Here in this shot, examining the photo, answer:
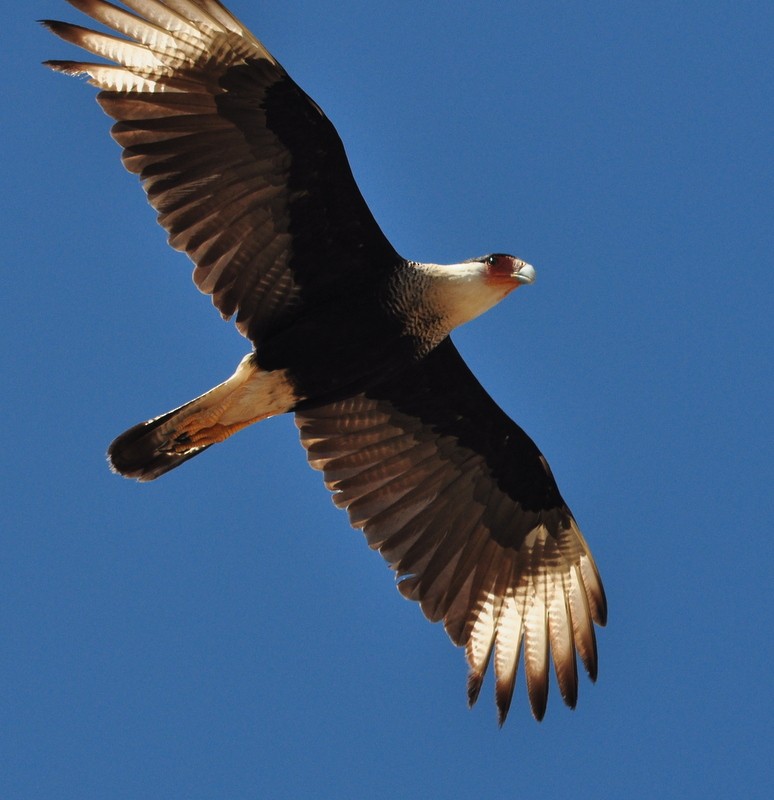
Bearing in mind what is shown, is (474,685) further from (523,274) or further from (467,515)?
(523,274)

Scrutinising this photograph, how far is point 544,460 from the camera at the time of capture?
33.4ft

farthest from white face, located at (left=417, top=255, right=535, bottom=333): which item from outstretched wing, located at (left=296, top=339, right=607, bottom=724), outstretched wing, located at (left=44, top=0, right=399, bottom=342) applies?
outstretched wing, located at (left=296, top=339, right=607, bottom=724)

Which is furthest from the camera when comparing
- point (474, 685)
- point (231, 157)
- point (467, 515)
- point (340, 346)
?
point (467, 515)

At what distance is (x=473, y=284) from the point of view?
920 centimetres

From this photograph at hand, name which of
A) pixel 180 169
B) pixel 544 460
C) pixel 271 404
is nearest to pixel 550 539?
pixel 544 460

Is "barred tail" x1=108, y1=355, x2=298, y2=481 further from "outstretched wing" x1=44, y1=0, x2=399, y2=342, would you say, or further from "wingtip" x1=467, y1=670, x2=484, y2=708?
"wingtip" x1=467, y1=670, x2=484, y2=708

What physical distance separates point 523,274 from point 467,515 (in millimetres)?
1871

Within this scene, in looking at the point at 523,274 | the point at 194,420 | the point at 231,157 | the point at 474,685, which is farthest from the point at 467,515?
the point at 231,157

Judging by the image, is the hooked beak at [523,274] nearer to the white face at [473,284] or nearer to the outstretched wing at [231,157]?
the white face at [473,284]

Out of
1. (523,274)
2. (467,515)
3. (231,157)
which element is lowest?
(467,515)

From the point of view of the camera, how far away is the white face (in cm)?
916

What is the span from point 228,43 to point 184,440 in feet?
7.60

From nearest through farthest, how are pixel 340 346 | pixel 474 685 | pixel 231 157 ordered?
1. pixel 231 157
2. pixel 340 346
3. pixel 474 685

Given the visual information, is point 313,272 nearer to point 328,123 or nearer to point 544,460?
point 328,123
